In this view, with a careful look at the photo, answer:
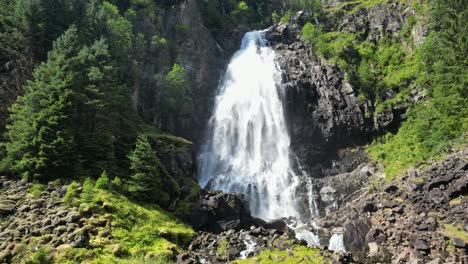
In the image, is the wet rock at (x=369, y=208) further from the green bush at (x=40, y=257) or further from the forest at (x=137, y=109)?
the green bush at (x=40, y=257)

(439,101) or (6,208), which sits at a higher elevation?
(439,101)

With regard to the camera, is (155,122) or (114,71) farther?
(155,122)

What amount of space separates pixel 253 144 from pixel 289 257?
29.0 m

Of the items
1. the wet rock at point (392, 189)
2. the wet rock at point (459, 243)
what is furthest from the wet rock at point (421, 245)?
the wet rock at point (392, 189)

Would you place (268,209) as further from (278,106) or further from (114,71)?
(114,71)

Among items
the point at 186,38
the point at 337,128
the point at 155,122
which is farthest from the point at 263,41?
the point at 155,122

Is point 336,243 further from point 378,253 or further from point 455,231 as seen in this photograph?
point 455,231

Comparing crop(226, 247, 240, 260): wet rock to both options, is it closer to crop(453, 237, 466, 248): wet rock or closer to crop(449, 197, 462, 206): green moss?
crop(453, 237, 466, 248): wet rock

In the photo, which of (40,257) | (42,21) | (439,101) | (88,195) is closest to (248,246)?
(88,195)

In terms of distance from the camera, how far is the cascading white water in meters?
42.6

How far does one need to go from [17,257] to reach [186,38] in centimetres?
5063

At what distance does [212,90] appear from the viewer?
59.9 m

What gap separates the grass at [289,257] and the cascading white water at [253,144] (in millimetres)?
17896

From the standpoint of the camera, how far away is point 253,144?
49.2 meters
